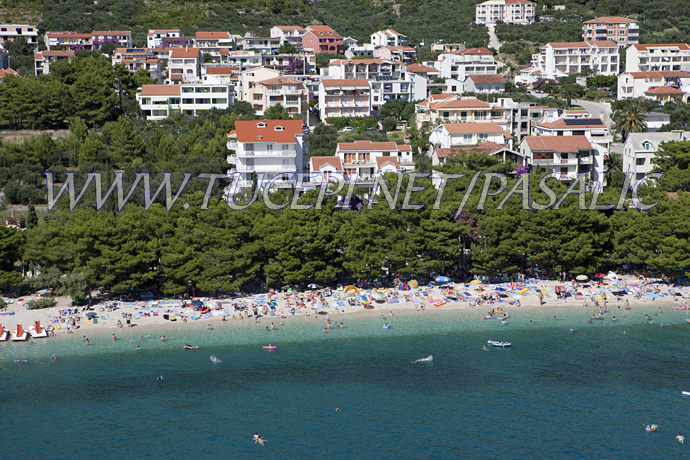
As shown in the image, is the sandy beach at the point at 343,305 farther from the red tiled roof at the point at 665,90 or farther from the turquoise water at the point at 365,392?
the red tiled roof at the point at 665,90

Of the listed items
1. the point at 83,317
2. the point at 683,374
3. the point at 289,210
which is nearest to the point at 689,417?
the point at 683,374

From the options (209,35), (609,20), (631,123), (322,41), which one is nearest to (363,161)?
(631,123)

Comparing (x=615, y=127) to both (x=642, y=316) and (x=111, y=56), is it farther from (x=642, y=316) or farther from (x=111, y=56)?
(x=111, y=56)

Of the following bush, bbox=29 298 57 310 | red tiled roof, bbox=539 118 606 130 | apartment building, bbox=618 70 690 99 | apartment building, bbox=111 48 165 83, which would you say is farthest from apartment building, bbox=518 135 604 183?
apartment building, bbox=111 48 165 83

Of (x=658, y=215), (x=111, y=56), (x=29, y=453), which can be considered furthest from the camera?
(x=111, y=56)

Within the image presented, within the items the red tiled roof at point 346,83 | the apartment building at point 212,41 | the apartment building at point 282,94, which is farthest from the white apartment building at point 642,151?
the apartment building at point 212,41

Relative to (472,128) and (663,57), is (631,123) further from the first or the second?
(663,57)
